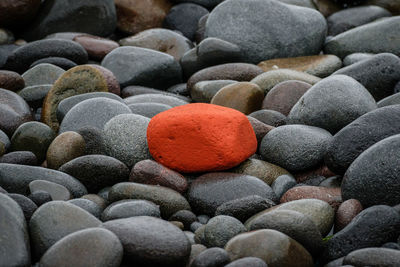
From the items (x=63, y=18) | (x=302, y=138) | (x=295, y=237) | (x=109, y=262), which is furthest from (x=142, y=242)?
(x=63, y=18)

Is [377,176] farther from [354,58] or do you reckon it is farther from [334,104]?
[354,58]

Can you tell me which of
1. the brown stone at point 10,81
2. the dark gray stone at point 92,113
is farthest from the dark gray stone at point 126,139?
the brown stone at point 10,81

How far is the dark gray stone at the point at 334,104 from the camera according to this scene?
5.07m

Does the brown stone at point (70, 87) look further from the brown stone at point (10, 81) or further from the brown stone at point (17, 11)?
the brown stone at point (17, 11)

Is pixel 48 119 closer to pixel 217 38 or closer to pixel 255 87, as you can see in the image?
Result: pixel 255 87

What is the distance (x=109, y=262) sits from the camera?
3037 millimetres

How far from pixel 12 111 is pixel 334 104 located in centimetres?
321

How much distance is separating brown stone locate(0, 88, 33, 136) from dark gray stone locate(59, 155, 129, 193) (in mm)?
1482

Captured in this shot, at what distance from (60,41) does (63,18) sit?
170 centimetres

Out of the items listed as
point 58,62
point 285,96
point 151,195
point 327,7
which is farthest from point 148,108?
point 327,7

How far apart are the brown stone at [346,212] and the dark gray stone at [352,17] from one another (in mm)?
6479

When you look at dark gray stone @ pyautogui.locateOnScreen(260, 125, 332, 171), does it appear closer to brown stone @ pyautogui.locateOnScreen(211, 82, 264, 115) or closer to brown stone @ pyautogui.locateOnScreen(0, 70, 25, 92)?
brown stone @ pyautogui.locateOnScreen(211, 82, 264, 115)

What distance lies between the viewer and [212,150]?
453cm

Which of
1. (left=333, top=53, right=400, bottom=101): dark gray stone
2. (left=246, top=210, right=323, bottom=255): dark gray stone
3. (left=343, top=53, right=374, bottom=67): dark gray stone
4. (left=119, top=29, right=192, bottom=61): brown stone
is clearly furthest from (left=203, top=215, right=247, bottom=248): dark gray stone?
(left=119, top=29, right=192, bottom=61): brown stone
